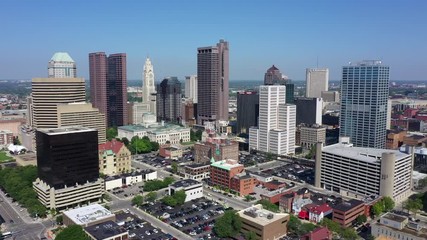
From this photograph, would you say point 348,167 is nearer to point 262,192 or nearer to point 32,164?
point 262,192

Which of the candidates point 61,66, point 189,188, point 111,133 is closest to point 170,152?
point 189,188

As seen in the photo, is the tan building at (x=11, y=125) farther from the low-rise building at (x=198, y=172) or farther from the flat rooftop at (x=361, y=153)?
the flat rooftop at (x=361, y=153)

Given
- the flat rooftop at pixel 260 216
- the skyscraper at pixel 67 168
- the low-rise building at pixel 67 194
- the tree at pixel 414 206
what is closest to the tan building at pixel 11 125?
the low-rise building at pixel 67 194

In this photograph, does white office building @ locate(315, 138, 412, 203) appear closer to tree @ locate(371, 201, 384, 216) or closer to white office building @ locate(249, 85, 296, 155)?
tree @ locate(371, 201, 384, 216)

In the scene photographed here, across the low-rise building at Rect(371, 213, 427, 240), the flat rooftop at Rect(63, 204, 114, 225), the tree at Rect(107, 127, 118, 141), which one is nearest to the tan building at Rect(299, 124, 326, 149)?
the low-rise building at Rect(371, 213, 427, 240)

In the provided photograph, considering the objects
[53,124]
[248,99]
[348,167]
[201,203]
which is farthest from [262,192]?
[248,99]

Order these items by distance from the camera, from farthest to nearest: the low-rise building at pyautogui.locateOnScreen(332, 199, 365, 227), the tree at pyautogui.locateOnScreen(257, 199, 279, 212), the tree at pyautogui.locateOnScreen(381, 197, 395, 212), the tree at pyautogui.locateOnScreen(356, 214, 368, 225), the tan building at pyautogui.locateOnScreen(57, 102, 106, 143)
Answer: the tan building at pyautogui.locateOnScreen(57, 102, 106, 143)
the tree at pyautogui.locateOnScreen(381, 197, 395, 212)
the tree at pyautogui.locateOnScreen(257, 199, 279, 212)
the tree at pyautogui.locateOnScreen(356, 214, 368, 225)
the low-rise building at pyautogui.locateOnScreen(332, 199, 365, 227)

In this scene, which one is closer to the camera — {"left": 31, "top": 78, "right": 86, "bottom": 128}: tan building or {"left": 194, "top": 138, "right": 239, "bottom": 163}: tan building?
{"left": 194, "top": 138, "right": 239, "bottom": 163}: tan building

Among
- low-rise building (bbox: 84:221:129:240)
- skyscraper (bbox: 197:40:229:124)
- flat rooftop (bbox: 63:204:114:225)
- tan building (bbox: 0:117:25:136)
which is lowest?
low-rise building (bbox: 84:221:129:240)

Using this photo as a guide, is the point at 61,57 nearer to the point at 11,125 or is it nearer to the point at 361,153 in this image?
the point at 11,125
